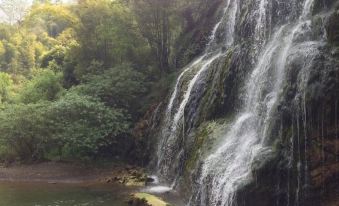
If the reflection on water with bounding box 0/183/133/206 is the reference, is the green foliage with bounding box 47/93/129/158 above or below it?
above

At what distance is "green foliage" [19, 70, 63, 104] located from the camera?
34.1 metres

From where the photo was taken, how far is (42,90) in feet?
113

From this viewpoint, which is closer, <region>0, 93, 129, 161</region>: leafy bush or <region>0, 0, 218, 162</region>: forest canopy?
<region>0, 93, 129, 161</region>: leafy bush

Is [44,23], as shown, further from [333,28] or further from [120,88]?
[333,28]

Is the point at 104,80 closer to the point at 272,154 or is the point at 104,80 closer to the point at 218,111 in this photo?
the point at 218,111

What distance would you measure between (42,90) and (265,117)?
929 inches

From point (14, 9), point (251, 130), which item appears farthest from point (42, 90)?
point (14, 9)

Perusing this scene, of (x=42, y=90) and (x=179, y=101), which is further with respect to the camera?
(x=42, y=90)

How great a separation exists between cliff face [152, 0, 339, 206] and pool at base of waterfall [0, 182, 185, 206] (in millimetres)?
2586

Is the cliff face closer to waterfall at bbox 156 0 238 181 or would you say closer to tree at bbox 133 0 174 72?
waterfall at bbox 156 0 238 181

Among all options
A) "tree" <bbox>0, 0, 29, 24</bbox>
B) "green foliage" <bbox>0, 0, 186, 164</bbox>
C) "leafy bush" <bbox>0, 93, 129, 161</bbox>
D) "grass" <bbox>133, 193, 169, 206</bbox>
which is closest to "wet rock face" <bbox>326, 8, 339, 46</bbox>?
"grass" <bbox>133, 193, 169, 206</bbox>

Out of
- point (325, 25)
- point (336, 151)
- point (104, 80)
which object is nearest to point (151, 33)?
point (104, 80)

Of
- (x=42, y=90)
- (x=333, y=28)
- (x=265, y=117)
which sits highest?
(x=42, y=90)

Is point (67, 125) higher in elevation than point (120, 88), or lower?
lower
